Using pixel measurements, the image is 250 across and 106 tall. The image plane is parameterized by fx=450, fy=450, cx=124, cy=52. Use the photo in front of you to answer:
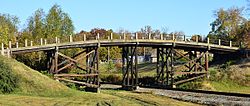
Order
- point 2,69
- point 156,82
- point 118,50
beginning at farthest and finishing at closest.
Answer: point 118,50 → point 156,82 → point 2,69

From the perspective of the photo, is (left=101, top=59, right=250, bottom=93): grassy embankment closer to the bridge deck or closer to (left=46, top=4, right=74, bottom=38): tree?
the bridge deck

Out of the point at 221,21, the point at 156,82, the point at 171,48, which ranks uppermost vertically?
the point at 221,21

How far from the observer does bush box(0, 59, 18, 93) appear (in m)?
30.4

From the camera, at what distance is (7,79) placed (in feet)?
102

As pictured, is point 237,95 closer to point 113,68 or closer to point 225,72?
Result: point 225,72

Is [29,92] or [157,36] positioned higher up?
[157,36]

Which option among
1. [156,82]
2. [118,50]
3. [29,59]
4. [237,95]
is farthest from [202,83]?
[118,50]

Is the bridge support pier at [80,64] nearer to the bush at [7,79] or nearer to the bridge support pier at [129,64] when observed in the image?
the bridge support pier at [129,64]

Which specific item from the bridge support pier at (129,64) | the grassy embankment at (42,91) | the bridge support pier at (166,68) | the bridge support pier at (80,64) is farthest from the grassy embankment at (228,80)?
the grassy embankment at (42,91)

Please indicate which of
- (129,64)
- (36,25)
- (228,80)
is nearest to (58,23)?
(36,25)

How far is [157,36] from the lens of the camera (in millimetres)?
59781

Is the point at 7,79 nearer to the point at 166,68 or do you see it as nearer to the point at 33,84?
the point at 33,84

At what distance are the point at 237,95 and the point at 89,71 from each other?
1963 cm

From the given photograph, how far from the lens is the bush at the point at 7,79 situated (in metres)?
30.4
